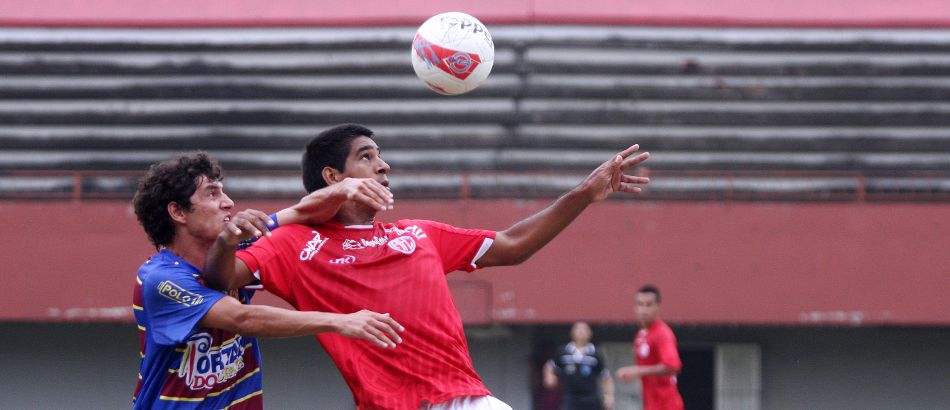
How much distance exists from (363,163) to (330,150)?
16 centimetres

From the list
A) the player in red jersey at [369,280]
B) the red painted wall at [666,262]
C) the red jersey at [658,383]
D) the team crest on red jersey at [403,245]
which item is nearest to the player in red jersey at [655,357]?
the red jersey at [658,383]

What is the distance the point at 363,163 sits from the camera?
178 inches

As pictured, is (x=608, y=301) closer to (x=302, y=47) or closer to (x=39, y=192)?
(x=302, y=47)

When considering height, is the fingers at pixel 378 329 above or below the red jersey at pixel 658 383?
above

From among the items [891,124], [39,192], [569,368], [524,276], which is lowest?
[569,368]

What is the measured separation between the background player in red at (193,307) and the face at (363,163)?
27 cm

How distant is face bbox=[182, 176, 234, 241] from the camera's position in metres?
4.45

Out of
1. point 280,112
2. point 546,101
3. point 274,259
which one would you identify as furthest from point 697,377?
point 274,259

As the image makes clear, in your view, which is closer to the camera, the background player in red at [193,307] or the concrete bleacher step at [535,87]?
the background player in red at [193,307]

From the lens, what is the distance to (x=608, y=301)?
1211cm

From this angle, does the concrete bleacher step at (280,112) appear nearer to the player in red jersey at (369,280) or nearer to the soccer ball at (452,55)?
the soccer ball at (452,55)

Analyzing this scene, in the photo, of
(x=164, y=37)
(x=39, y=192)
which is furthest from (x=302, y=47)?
(x=39, y=192)

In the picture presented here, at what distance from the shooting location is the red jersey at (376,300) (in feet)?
14.0

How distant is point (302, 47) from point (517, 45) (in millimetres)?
2612
